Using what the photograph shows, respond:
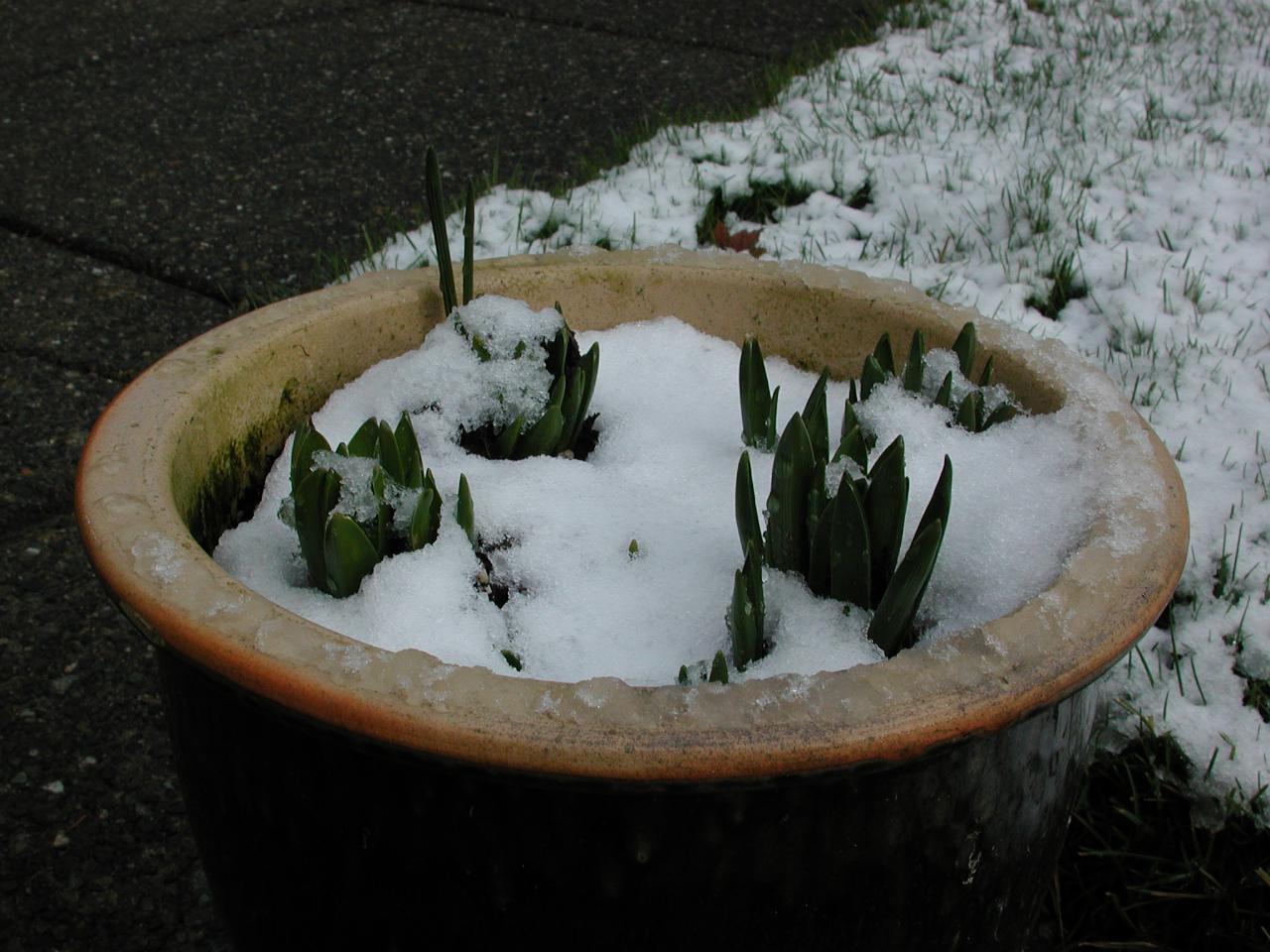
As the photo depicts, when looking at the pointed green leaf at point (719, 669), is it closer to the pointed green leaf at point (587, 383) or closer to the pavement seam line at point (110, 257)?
the pointed green leaf at point (587, 383)

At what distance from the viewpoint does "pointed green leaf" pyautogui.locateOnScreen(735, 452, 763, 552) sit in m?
1.10

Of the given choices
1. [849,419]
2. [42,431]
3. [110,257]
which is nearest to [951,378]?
[849,419]

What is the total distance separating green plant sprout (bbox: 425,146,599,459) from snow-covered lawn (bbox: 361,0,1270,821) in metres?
0.86

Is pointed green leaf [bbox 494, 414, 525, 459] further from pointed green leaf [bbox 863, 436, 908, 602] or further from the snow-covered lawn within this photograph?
the snow-covered lawn

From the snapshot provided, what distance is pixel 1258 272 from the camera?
265cm

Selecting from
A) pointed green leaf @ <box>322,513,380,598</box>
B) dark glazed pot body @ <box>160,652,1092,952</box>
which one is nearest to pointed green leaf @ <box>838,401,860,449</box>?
dark glazed pot body @ <box>160,652,1092,952</box>

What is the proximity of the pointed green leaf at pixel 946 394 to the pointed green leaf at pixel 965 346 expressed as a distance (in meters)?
0.02

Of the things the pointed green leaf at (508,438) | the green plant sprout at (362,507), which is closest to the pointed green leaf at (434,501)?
the green plant sprout at (362,507)

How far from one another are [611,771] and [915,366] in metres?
0.66

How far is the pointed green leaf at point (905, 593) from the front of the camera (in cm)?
98

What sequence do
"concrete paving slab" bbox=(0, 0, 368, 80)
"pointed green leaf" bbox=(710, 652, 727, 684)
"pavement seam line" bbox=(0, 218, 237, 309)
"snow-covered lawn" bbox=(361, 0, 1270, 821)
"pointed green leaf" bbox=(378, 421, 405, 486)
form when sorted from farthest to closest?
"concrete paving slab" bbox=(0, 0, 368, 80)
"pavement seam line" bbox=(0, 218, 237, 309)
"snow-covered lawn" bbox=(361, 0, 1270, 821)
"pointed green leaf" bbox=(378, 421, 405, 486)
"pointed green leaf" bbox=(710, 652, 727, 684)

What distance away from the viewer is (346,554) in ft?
3.61

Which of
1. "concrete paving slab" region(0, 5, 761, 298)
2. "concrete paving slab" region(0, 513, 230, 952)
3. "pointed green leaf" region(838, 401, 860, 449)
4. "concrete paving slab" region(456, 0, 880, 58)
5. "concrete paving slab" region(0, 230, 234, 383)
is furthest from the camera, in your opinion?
"concrete paving slab" region(456, 0, 880, 58)

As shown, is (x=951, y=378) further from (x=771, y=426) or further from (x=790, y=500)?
(x=790, y=500)
